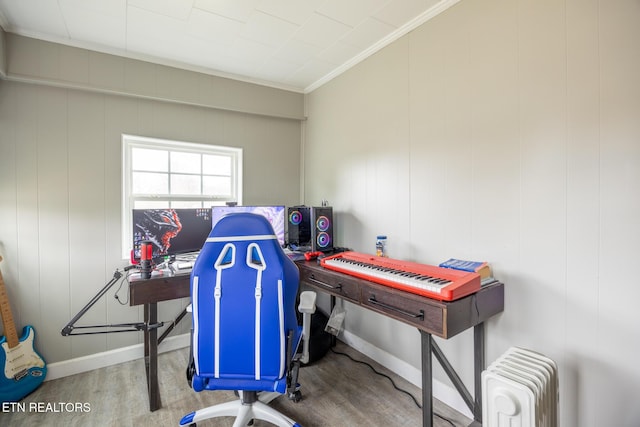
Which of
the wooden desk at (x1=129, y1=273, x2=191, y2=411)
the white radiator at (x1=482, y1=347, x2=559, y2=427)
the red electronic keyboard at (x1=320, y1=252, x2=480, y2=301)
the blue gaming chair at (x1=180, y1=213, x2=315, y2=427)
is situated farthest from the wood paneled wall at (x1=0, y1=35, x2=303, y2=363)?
the white radiator at (x1=482, y1=347, x2=559, y2=427)

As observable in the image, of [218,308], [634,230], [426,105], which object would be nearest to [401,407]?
[218,308]

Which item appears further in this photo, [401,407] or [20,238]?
[20,238]

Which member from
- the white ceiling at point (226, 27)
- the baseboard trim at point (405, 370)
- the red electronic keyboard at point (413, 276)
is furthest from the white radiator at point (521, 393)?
the white ceiling at point (226, 27)

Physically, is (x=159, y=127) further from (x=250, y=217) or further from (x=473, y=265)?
(x=473, y=265)

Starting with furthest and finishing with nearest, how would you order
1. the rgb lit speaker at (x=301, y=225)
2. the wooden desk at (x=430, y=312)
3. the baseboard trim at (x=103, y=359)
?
the rgb lit speaker at (x=301, y=225) → the baseboard trim at (x=103, y=359) → the wooden desk at (x=430, y=312)

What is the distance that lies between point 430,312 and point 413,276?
0.25 m

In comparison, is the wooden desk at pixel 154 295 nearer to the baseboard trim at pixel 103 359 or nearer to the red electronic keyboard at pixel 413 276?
the baseboard trim at pixel 103 359

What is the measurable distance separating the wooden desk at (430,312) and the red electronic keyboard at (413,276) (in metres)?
0.03

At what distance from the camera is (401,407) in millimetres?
1898

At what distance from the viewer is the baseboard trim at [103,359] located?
2270mm

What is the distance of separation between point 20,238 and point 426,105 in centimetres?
312

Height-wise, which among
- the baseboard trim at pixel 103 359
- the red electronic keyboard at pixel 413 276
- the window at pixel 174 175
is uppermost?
the window at pixel 174 175

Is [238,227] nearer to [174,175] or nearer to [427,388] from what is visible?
[427,388]

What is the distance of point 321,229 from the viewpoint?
8.40 feet
